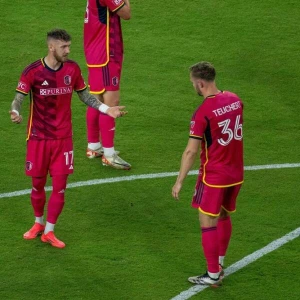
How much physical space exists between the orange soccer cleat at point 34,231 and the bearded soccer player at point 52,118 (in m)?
0.16

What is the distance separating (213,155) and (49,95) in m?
1.85

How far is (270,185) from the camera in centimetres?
1180

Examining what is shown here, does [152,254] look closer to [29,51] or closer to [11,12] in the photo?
[29,51]

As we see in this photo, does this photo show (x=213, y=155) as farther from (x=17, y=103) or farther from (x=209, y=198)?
(x=17, y=103)

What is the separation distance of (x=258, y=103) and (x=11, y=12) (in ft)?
15.5

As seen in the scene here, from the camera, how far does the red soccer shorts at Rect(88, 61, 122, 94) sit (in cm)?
1238

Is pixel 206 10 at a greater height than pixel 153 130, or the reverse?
pixel 206 10

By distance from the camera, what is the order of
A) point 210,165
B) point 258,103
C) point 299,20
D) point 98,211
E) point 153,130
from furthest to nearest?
1. point 299,20
2. point 258,103
3. point 153,130
4. point 98,211
5. point 210,165

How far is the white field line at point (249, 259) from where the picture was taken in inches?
368

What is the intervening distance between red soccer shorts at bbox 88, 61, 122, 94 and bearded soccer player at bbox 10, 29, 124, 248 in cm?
201

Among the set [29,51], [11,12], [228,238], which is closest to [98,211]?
[228,238]

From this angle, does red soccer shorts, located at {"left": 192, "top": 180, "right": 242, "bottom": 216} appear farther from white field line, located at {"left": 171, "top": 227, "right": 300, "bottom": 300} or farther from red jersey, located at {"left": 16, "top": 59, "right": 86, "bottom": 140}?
red jersey, located at {"left": 16, "top": 59, "right": 86, "bottom": 140}

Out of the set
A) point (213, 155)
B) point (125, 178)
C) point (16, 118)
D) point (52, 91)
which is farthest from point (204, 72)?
point (125, 178)

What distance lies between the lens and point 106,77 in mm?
12383
